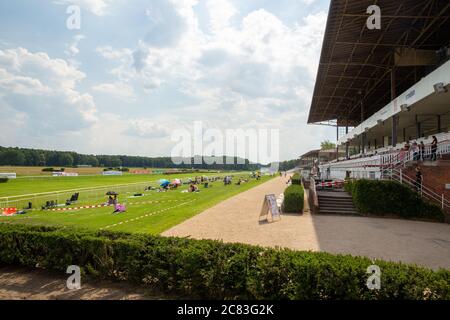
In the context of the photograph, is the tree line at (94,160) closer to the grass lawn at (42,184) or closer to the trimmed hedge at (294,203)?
the grass lawn at (42,184)

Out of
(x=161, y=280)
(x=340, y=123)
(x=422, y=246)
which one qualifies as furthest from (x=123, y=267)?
(x=340, y=123)

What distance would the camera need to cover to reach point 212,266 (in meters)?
5.05

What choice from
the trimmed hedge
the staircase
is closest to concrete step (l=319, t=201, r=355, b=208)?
the staircase

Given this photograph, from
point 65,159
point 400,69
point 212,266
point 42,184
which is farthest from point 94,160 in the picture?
point 212,266

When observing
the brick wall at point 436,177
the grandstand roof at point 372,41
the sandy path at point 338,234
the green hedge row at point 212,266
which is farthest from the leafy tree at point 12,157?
the brick wall at point 436,177

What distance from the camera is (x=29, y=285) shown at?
5.77 m

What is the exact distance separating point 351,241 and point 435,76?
1328 centimetres

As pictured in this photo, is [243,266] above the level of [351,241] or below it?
above

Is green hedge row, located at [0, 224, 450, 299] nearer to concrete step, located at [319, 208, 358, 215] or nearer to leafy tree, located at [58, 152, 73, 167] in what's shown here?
concrete step, located at [319, 208, 358, 215]

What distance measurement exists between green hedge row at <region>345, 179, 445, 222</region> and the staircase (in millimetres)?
657

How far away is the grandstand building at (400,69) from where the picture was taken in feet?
52.7

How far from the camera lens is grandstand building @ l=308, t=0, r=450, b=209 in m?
16.1
